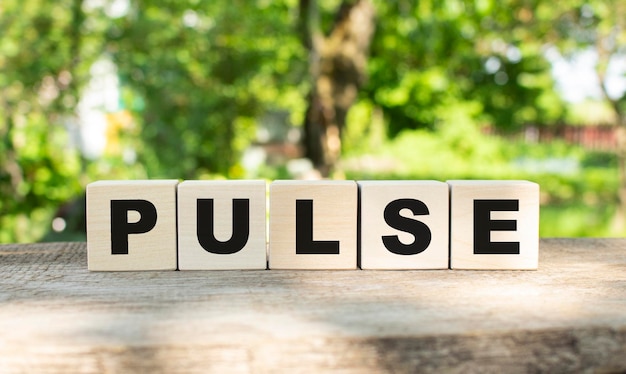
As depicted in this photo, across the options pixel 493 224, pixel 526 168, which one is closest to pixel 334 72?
pixel 493 224

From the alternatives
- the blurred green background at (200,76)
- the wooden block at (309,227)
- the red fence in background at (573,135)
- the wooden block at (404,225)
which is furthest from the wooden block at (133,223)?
the red fence in background at (573,135)

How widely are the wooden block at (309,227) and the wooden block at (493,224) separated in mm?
167

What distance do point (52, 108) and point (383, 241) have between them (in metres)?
4.02

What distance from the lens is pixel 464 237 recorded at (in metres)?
0.95

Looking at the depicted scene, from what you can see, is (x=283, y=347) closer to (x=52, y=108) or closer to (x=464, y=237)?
(x=464, y=237)

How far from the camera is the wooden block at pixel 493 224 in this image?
95 centimetres

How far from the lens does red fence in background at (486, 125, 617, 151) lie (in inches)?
519

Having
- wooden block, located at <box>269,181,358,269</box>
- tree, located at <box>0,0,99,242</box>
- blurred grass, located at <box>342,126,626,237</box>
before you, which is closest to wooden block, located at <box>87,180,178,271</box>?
wooden block, located at <box>269,181,358,269</box>

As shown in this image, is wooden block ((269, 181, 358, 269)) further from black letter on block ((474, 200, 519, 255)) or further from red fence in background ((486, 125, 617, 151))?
red fence in background ((486, 125, 617, 151))

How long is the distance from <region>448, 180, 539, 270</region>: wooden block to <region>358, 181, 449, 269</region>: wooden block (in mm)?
20

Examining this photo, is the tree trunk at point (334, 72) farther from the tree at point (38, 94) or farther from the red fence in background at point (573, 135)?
the red fence in background at point (573, 135)

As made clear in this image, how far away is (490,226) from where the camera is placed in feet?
3.14

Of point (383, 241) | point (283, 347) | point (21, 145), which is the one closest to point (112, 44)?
point (21, 145)

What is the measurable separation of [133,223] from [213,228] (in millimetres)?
127
